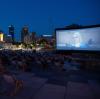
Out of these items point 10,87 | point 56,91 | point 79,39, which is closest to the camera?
point 56,91

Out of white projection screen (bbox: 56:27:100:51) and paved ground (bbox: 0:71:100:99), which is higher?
white projection screen (bbox: 56:27:100:51)

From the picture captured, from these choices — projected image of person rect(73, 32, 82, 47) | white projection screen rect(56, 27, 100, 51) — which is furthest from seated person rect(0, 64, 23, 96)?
projected image of person rect(73, 32, 82, 47)

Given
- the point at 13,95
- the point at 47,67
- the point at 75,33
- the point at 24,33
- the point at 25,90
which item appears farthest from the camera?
the point at 24,33

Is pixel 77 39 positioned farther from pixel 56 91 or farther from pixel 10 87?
pixel 10 87

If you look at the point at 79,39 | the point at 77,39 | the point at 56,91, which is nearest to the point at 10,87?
the point at 56,91

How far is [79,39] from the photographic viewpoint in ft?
52.4

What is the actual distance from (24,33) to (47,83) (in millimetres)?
182838

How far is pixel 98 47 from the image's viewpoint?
14836 millimetres

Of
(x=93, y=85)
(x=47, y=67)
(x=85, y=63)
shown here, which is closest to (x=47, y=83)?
(x=93, y=85)

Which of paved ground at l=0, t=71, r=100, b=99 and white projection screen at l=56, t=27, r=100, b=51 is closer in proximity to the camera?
paved ground at l=0, t=71, r=100, b=99

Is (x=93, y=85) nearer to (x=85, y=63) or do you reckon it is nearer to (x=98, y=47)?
(x=85, y=63)

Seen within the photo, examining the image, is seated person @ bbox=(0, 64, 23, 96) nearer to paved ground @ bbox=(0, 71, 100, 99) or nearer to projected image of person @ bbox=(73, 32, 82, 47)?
paved ground @ bbox=(0, 71, 100, 99)

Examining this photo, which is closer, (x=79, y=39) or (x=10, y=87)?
(x=10, y=87)

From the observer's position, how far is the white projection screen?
48.8ft
